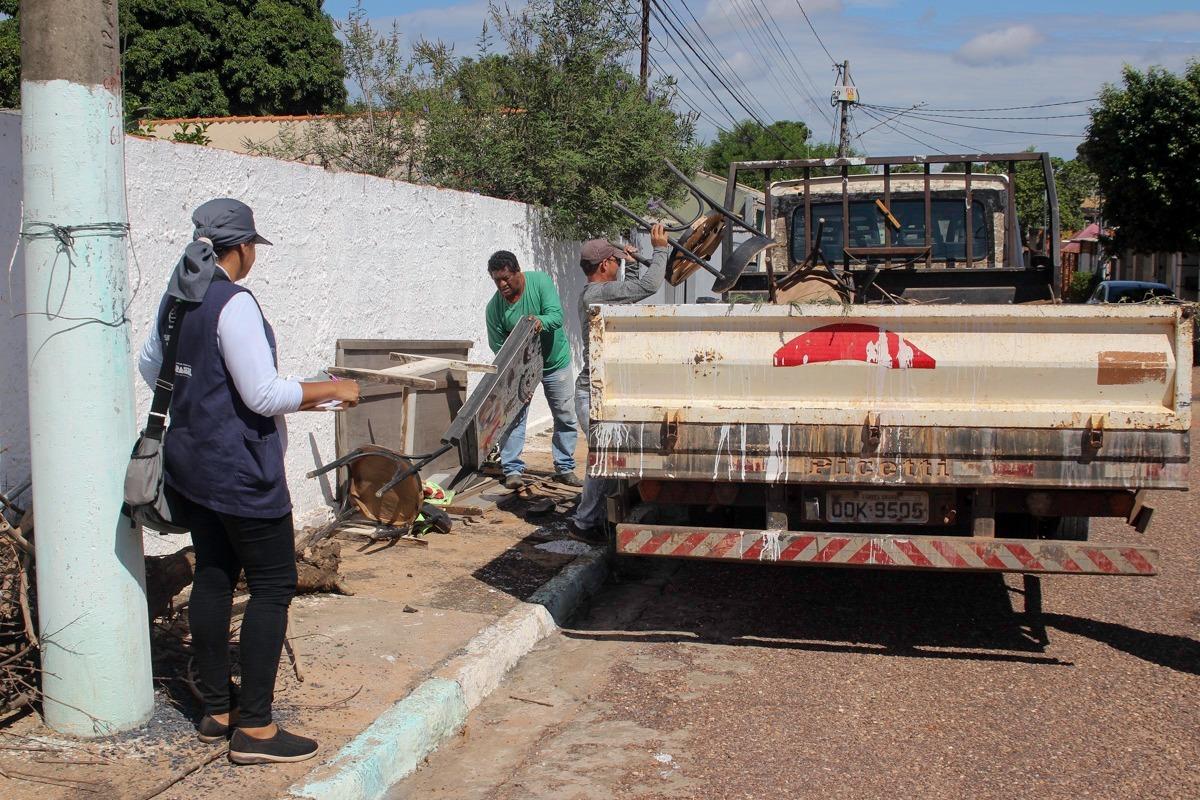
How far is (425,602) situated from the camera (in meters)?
5.71

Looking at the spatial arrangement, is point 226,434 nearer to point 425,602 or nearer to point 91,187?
point 91,187

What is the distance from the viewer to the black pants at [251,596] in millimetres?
3686

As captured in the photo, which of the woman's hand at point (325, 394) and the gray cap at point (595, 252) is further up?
the gray cap at point (595, 252)

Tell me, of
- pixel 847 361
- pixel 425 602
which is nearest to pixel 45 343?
pixel 425 602

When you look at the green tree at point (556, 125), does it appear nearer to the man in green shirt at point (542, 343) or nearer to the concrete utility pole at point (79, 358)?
the man in green shirt at point (542, 343)

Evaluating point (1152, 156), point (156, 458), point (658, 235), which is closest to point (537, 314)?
point (658, 235)

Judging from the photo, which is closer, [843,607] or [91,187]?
[91,187]

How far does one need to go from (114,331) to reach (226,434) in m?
0.55

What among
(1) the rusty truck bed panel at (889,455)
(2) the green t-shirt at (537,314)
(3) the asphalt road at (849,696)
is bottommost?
(3) the asphalt road at (849,696)

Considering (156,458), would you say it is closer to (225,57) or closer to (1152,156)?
(1152,156)

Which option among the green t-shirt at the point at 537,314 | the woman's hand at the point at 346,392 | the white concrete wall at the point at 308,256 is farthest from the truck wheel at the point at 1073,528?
the white concrete wall at the point at 308,256

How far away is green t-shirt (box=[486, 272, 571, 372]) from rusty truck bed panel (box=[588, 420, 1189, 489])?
320 centimetres

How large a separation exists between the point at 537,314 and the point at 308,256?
6.12ft

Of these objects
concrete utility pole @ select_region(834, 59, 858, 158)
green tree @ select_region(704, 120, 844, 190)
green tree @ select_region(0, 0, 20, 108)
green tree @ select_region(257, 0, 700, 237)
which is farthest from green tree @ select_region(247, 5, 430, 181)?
green tree @ select_region(704, 120, 844, 190)
